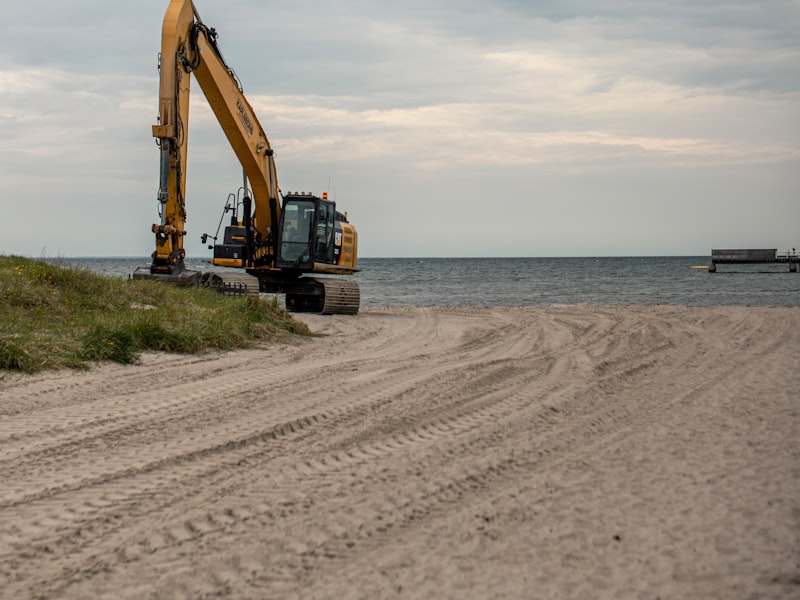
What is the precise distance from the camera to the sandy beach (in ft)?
12.7

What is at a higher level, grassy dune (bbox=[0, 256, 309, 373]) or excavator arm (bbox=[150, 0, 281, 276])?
excavator arm (bbox=[150, 0, 281, 276])

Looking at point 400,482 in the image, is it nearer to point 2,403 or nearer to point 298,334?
point 2,403

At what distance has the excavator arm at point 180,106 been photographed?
55.8 ft

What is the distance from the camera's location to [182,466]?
570cm

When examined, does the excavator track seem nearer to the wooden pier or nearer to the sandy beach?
the sandy beach

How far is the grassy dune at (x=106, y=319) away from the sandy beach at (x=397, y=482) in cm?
47

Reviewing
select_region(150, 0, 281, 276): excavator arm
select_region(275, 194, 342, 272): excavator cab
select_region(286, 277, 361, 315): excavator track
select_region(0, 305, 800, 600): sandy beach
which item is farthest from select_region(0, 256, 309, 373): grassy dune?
select_region(275, 194, 342, 272): excavator cab

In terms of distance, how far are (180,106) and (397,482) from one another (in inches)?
544

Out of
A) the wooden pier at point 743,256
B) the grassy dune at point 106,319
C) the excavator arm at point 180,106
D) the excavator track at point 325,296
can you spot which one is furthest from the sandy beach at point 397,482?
the wooden pier at point 743,256

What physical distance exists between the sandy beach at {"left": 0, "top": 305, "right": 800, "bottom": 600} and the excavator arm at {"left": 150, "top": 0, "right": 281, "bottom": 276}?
7.48 meters

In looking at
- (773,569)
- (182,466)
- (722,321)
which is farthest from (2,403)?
(722,321)

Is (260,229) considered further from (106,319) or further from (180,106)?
(106,319)

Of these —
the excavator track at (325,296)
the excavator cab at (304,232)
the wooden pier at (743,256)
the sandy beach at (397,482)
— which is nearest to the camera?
the sandy beach at (397,482)

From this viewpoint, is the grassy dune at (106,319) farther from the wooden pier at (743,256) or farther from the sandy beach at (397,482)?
the wooden pier at (743,256)
